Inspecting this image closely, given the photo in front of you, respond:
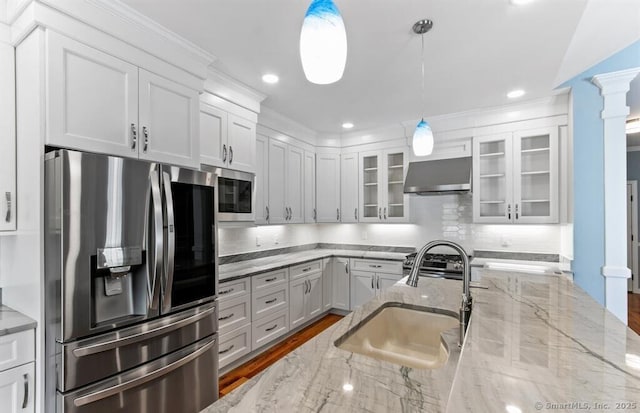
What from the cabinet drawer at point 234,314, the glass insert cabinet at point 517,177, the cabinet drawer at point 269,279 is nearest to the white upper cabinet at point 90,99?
the cabinet drawer at point 234,314

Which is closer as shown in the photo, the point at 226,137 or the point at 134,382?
the point at 134,382

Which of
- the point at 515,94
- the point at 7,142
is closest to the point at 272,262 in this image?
the point at 7,142

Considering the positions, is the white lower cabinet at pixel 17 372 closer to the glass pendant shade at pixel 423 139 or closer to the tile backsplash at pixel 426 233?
the tile backsplash at pixel 426 233

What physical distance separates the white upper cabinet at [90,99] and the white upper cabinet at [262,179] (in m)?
1.63

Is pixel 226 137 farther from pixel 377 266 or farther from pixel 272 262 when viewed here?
pixel 377 266

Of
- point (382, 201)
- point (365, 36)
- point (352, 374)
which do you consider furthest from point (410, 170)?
point (352, 374)

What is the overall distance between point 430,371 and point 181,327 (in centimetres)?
158

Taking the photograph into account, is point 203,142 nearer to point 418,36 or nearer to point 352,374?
point 418,36

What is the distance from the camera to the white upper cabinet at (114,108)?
5.10 feet

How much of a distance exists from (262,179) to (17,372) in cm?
247

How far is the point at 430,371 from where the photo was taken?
2.88 ft

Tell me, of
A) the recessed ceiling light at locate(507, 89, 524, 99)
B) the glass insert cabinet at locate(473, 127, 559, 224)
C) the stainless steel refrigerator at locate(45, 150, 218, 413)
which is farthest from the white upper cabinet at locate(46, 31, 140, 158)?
the glass insert cabinet at locate(473, 127, 559, 224)

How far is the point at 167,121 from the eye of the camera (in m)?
2.07

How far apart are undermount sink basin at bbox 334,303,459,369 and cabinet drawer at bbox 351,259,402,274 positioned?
245cm
